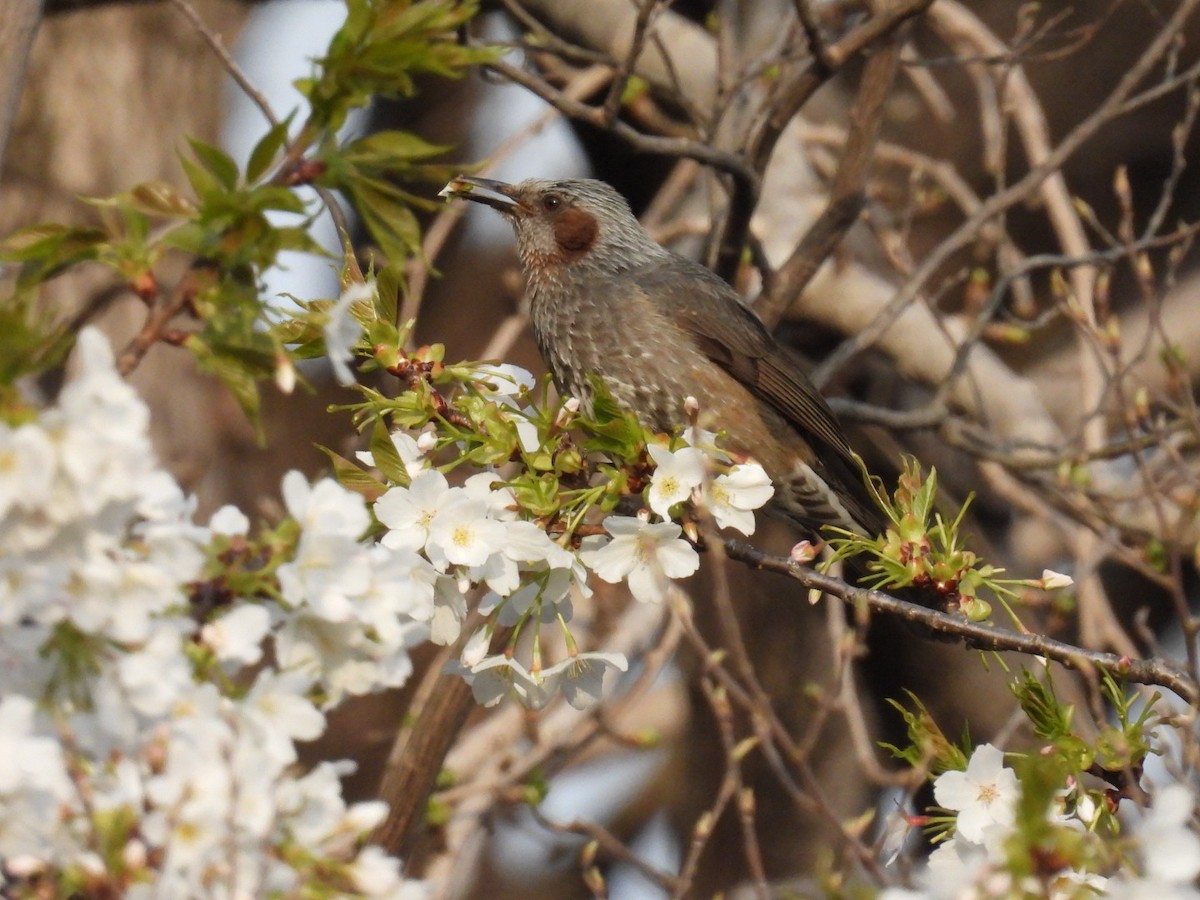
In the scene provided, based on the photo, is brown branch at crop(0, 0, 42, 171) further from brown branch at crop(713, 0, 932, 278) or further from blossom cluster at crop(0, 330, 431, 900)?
brown branch at crop(713, 0, 932, 278)

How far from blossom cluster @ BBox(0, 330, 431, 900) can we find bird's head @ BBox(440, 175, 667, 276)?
3.24m

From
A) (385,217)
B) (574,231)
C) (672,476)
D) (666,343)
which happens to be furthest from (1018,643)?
(574,231)

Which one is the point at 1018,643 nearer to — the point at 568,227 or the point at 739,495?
the point at 739,495

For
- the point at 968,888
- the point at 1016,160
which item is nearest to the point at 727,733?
the point at 968,888

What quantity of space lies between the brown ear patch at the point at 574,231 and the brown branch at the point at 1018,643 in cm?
228

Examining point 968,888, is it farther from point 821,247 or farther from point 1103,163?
point 1103,163

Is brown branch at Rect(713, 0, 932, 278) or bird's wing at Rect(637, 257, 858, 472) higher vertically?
brown branch at Rect(713, 0, 932, 278)

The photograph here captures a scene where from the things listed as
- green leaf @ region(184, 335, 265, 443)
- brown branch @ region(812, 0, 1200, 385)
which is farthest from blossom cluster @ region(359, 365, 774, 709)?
brown branch @ region(812, 0, 1200, 385)

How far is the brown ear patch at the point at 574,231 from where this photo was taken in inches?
191

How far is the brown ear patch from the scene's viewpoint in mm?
4844

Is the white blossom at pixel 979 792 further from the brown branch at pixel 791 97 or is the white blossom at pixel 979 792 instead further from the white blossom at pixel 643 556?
the brown branch at pixel 791 97

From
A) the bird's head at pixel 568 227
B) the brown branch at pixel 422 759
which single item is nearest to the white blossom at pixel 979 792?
the brown branch at pixel 422 759

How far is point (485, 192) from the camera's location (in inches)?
195

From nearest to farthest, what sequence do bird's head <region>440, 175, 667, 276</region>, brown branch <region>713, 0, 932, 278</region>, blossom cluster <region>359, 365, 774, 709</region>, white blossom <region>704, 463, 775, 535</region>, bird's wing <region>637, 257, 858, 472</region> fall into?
blossom cluster <region>359, 365, 774, 709</region>
white blossom <region>704, 463, 775, 535</region>
brown branch <region>713, 0, 932, 278</region>
bird's wing <region>637, 257, 858, 472</region>
bird's head <region>440, 175, 667, 276</region>
